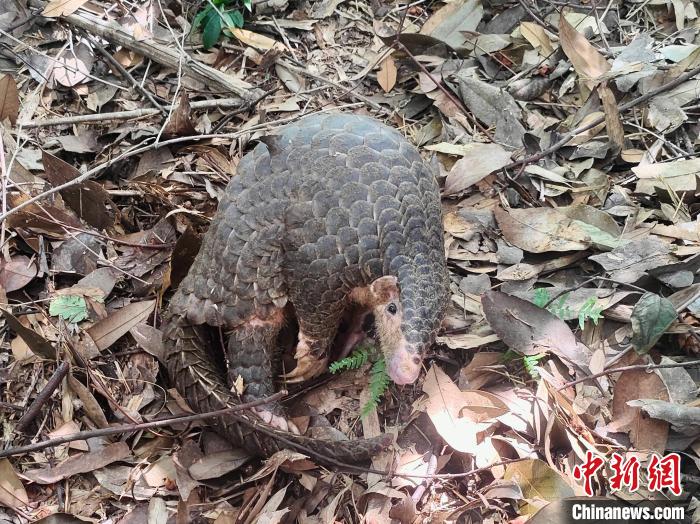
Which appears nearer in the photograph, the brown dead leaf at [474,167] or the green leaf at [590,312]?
the green leaf at [590,312]

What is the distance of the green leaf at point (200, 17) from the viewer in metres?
3.82

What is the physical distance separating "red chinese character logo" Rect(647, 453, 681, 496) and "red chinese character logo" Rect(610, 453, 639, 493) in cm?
5

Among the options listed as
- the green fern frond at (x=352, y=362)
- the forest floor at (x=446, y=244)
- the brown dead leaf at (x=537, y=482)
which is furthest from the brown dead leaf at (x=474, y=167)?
the brown dead leaf at (x=537, y=482)

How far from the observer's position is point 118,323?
9.59ft

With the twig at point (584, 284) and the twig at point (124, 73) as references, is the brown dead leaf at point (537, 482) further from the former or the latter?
the twig at point (124, 73)

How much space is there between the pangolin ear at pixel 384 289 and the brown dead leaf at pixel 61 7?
2.31m

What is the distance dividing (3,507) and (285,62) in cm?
259

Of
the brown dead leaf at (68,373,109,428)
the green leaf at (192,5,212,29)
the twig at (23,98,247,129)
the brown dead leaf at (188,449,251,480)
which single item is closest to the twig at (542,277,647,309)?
the brown dead leaf at (188,449,251,480)

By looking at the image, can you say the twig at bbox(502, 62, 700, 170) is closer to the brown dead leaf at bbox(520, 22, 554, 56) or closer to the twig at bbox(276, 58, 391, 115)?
the brown dead leaf at bbox(520, 22, 554, 56)

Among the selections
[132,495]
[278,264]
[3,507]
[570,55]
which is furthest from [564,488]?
[570,55]

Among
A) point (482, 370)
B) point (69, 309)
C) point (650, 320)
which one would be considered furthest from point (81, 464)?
point (650, 320)

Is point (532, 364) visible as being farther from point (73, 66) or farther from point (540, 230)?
point (73, 66)

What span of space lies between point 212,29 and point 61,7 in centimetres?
77

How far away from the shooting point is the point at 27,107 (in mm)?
3490
